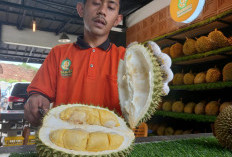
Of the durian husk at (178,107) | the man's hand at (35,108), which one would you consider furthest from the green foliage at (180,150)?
the durian husk at (178,107)

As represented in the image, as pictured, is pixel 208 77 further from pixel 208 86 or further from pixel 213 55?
pixel 213 55

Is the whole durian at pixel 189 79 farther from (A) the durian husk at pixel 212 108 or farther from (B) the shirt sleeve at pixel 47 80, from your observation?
(B) the shirt sleeve at pixel 47 80

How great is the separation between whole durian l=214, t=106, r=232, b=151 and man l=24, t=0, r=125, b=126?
0.52 m

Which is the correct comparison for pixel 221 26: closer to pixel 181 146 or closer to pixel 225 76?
pixel 225 76

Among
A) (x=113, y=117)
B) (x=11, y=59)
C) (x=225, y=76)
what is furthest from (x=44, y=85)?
(x=11, y=59)

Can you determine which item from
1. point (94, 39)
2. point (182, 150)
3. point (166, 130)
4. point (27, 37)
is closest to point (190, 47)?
point (166, 130)

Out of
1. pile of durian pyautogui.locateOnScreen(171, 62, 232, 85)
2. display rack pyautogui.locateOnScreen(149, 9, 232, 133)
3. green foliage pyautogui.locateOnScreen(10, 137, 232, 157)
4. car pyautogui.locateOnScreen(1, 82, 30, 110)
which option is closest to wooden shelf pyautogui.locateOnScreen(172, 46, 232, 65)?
display rack pyautogui.locateOnScreen(149, 9, 232, 133)

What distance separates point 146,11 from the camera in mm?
4051

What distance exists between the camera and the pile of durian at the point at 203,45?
226 cm

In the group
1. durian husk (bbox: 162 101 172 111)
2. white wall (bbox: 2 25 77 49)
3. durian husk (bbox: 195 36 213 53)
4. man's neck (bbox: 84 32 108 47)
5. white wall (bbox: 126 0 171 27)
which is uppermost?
white wall (bbox: 2 25 77 49)

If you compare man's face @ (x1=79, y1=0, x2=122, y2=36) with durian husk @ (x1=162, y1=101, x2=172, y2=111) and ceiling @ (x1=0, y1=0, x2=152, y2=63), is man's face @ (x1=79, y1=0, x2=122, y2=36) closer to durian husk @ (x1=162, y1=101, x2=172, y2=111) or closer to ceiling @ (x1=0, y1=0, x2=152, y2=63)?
durian husk @ (x1=162, y1=101, x2=172, y2=111)

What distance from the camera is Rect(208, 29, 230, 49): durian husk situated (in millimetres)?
2250

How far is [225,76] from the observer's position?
2252 millimetres

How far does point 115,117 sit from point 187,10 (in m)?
2.21
